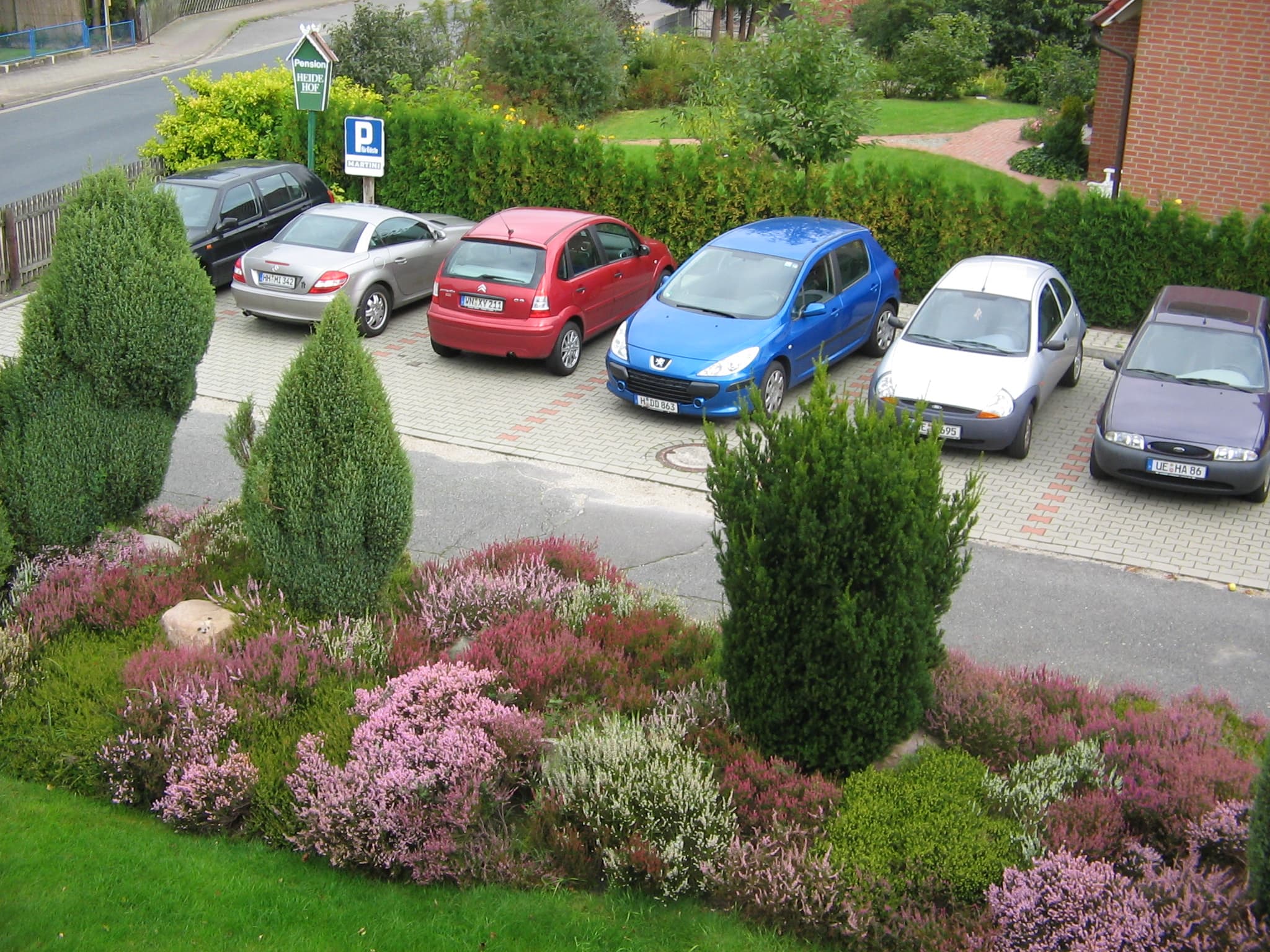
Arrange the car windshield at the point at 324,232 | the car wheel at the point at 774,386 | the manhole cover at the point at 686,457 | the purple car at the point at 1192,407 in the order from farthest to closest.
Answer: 1. the car windshield at the point at 324,232
2. the car wheel at the point at 774,386
3. the manhole cover at the point at 686,457
4. the purple car at the point at 1192,407

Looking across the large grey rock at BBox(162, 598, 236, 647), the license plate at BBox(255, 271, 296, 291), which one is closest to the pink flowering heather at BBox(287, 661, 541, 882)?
the large grey rock at BBox(162, 598, 236, 647)

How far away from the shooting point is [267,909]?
5461 millimetres

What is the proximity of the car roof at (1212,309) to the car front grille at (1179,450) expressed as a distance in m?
1.98

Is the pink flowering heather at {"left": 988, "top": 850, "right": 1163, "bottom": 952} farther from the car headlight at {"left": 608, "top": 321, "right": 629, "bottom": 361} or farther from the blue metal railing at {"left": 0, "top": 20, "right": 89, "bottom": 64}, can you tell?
the blue metal railing at {"left": 0, "top": 20, "right": 89, "bottom": 64}

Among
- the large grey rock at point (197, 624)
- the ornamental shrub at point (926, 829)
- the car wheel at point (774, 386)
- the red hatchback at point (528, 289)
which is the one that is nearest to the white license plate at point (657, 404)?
the car wheel at point (774, 386)

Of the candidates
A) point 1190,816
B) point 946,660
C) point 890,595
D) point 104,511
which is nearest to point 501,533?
point 104,511

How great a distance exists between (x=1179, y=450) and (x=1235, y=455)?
46cm

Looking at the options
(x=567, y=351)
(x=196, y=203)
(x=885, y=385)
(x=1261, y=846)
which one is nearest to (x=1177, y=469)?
(x=885, y=385)

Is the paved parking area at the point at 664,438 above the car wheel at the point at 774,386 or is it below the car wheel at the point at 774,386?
below

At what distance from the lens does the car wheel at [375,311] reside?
16.0 m

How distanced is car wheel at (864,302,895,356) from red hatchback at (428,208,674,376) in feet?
10.5

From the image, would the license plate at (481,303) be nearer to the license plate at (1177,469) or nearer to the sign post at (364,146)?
the sign post at (364,146)

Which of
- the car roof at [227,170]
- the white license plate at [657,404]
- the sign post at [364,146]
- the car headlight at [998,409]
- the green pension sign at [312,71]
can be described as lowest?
the white license plate at [657,404]

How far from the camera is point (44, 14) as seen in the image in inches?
1576
